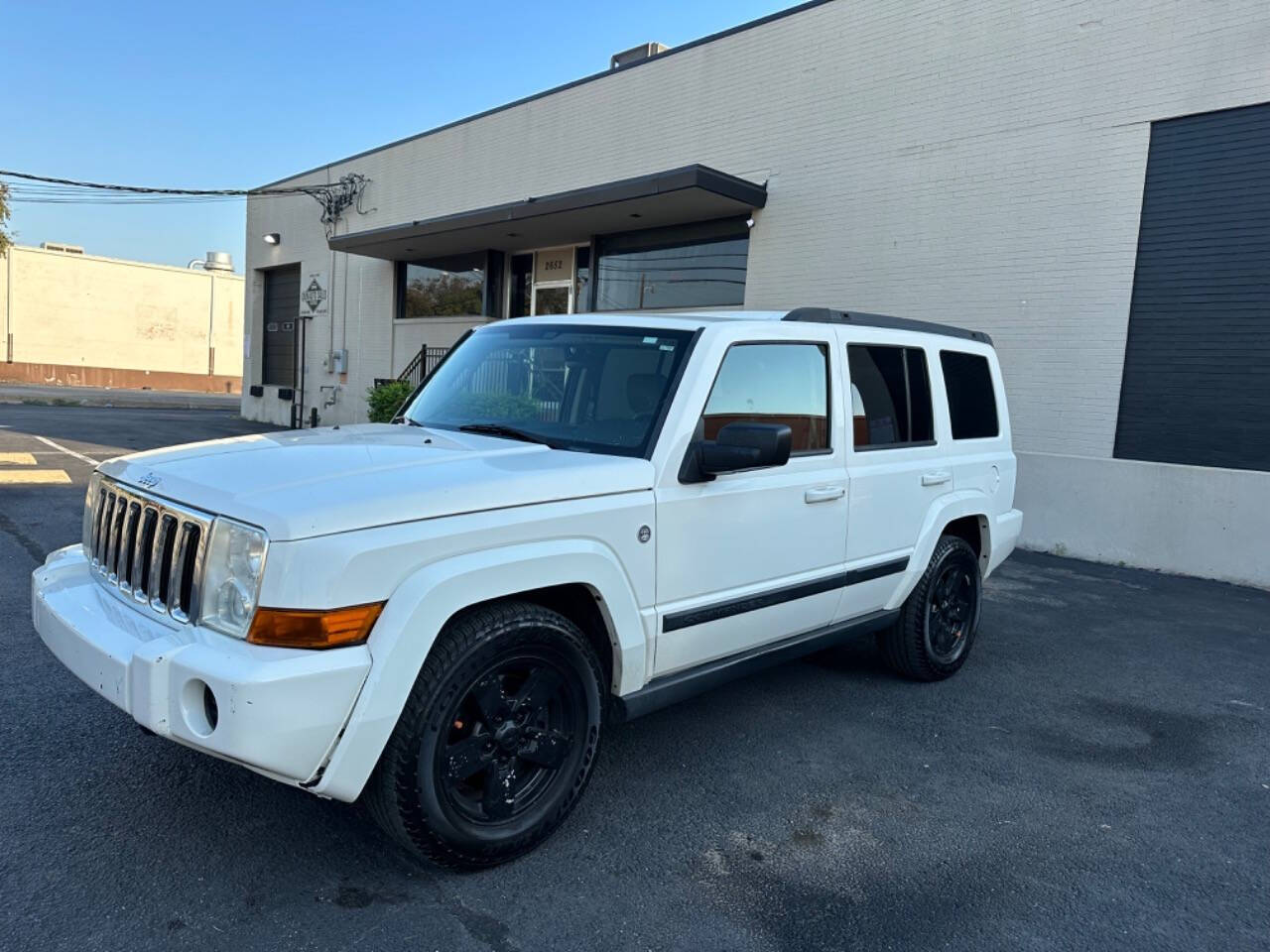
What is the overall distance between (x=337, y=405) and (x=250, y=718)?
18.4 metres

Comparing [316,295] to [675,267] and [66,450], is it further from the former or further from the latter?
[675,267]

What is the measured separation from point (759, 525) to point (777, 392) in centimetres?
64

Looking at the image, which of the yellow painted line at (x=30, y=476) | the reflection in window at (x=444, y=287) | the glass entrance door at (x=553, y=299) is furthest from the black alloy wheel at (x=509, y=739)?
the reflection in window at (x=444, y=287)

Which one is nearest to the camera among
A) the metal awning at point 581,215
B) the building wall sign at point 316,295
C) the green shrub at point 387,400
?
the metal awning at point 581,215

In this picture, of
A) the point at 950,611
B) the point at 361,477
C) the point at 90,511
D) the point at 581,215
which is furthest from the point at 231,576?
the point at 581,215

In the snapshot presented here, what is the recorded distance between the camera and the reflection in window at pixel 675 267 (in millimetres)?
12445

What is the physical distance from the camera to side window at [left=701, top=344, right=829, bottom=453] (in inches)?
142

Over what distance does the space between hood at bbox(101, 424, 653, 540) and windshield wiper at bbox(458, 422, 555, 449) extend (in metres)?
0.11

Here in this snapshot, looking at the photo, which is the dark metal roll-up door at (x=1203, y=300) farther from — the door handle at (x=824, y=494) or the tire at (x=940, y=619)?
the door handle at (x=824, y=494)

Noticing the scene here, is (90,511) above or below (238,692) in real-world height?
above

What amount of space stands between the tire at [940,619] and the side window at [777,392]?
131cm

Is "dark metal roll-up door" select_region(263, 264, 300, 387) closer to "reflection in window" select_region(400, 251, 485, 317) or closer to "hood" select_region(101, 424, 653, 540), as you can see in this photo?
"reflection in window" select_region(400, 251, 485, 317)

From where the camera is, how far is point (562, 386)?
12.5 feet

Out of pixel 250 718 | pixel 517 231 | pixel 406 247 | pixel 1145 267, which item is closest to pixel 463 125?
pixel 406 247
